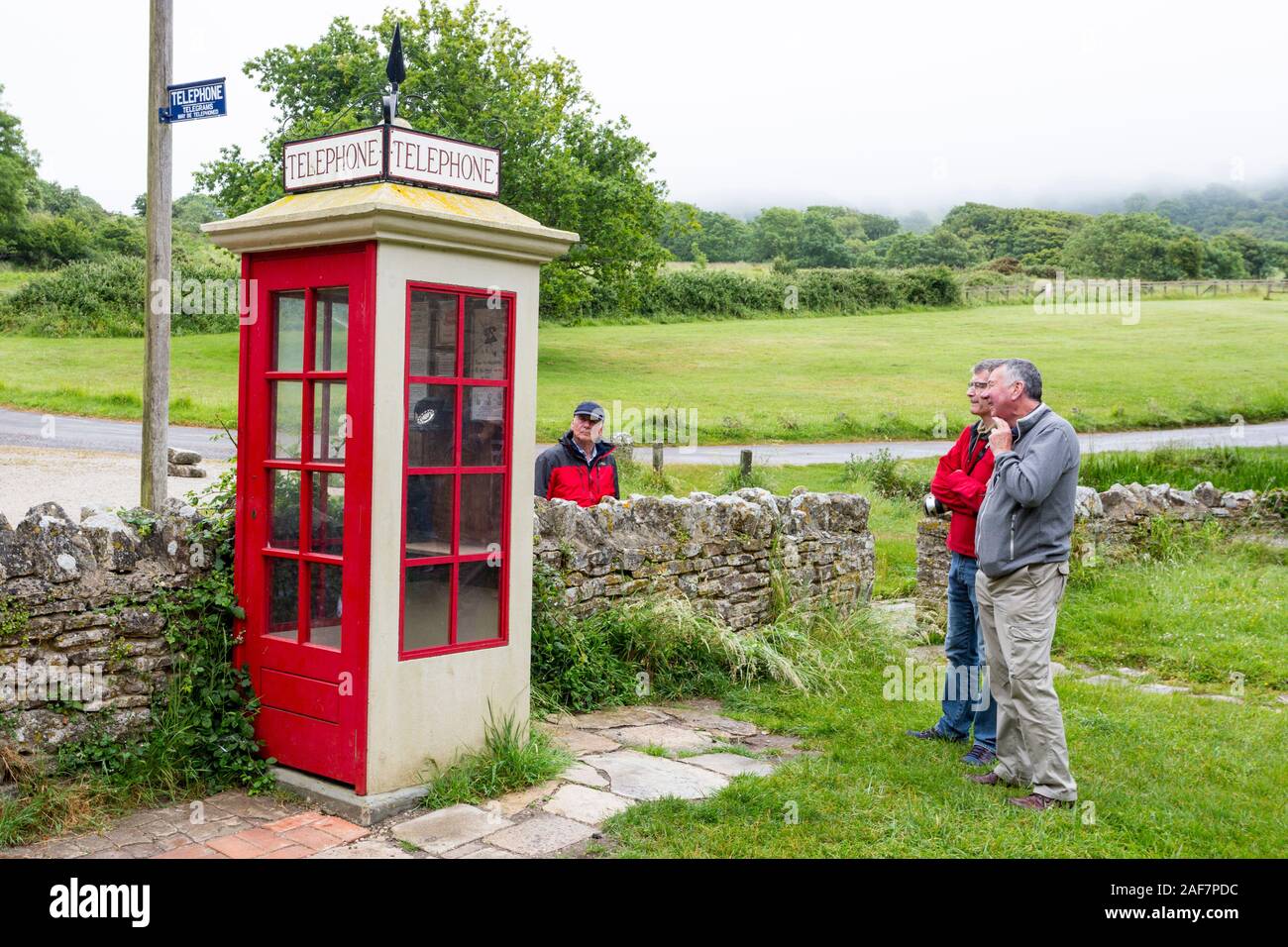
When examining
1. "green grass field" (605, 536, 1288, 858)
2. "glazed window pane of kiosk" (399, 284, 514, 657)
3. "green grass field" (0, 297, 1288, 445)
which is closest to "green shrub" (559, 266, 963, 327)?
"green grass field" (0, 297, 1288, 445)

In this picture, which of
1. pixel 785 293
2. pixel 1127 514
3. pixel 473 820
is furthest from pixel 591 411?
pixel 785 293

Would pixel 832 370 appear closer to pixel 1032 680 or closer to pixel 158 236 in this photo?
pixel 158 236

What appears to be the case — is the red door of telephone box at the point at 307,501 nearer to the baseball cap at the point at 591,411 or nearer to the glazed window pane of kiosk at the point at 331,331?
the glazed window pane of kiosk at the point at 331,331

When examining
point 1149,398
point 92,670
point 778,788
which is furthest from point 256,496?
point 1149,398

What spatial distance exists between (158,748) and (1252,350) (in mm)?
43828

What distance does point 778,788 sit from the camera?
515cm

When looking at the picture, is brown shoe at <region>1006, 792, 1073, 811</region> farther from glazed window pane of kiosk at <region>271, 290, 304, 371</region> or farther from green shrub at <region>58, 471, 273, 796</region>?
glazed window pane of kiosk at <region>271, 290, 304, 371</region>

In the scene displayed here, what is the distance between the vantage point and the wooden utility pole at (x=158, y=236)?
7.29 meters

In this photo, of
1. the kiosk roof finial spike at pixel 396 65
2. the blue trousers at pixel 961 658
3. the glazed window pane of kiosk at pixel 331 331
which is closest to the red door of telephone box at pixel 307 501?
the glazed window pane of kiosk at pixel 331 331

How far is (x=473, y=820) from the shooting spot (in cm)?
473

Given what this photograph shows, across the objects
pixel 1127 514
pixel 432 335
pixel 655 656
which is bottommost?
pixel 655 656

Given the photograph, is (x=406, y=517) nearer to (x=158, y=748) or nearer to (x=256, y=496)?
(x=256, y=496)

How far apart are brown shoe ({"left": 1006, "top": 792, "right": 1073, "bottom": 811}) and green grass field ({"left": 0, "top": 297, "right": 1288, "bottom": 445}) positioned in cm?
1786

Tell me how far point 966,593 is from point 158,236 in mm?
5693
